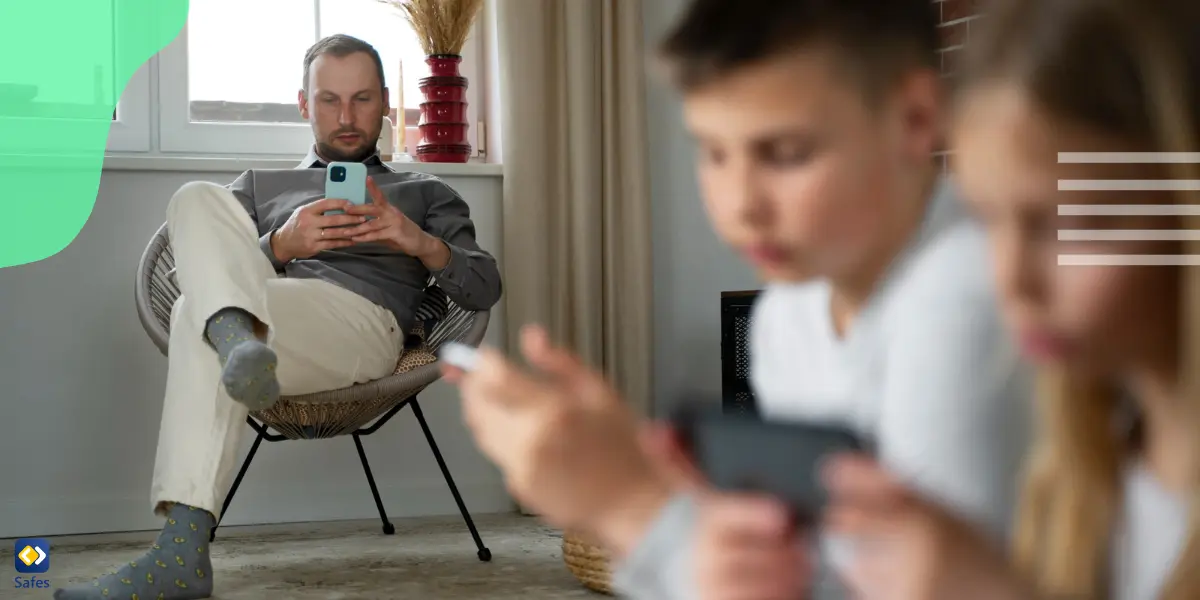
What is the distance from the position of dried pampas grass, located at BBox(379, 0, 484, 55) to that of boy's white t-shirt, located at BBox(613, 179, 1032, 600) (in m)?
2.56

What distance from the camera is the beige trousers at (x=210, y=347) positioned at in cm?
176

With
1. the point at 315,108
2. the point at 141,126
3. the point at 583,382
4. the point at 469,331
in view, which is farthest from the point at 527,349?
the point at 141,126

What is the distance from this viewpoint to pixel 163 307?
2.17m

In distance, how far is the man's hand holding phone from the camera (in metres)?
1.99

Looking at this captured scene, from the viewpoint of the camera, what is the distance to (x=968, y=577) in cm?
16

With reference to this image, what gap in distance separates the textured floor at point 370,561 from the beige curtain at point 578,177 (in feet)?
1.56

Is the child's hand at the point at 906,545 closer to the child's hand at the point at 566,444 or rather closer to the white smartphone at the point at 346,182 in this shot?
the child's hand at the point at 566,444

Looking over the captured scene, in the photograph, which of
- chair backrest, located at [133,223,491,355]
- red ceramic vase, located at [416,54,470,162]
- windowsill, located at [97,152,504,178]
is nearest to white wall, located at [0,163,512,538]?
windowsill, located at [97,152,504,178]

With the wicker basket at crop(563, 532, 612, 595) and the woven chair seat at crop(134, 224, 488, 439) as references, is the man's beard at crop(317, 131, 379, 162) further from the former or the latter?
the wicker basket at crop(563, 532, 612, 595)

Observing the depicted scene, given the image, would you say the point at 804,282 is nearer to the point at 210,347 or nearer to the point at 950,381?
the point at 950,381

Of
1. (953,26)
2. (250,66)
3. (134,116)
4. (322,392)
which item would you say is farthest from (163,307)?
(953,26)

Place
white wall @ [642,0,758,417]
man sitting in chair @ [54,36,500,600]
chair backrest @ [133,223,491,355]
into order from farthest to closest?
white wall @ [642,0,758,417], chair backrest @ [133,223,491,355], man sitting in chair @ [54,36,500,600]

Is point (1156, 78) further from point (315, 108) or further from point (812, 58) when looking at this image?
point (315, 108)

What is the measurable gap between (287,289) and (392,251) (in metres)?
0.28
